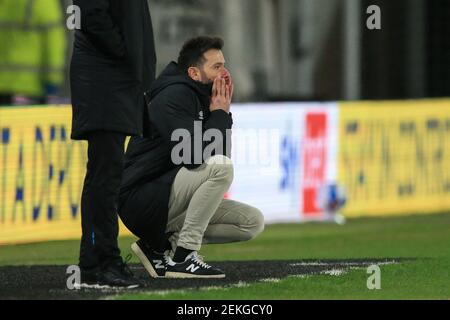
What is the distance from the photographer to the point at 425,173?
17094 mm

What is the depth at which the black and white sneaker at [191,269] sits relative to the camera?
8734 mm

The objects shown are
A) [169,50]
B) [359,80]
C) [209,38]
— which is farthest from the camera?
[359,80]

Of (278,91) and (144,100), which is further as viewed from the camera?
(278,91)

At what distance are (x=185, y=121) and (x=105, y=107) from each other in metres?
0.88

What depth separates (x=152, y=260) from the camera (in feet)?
29.5

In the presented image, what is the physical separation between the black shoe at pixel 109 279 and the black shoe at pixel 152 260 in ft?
2.32

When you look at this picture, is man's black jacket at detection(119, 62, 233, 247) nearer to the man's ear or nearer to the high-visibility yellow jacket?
the man's ear

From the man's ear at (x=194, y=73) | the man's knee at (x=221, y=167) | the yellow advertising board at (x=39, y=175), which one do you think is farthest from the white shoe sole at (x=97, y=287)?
the yellow advertising board at (x=39, y=175)

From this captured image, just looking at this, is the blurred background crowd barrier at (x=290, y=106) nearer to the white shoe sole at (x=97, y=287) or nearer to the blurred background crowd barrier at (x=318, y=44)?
the blurred background crowd barrier at (x=318, y=44)
